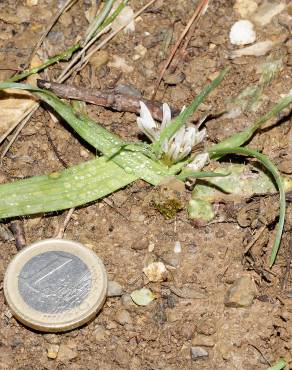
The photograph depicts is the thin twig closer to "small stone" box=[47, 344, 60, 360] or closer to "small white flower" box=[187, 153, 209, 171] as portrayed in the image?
"small stone" box=[47, 344, 60, 360]

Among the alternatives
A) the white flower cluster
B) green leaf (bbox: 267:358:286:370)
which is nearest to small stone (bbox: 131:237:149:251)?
the white flower cluster

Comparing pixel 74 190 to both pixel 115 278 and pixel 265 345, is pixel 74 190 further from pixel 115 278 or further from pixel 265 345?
pixel 265 345

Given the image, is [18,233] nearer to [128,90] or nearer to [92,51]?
[128,90]

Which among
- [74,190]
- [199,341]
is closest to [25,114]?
[74,190]

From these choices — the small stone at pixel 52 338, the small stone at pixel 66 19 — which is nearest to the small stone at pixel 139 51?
the small stone at pixel 66 19

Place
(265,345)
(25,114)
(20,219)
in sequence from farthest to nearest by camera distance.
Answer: (25,114) < (20,219) < (265,345)

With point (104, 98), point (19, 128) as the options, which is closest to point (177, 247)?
point (104, 98)

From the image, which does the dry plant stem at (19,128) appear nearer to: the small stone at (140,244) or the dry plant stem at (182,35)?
the dry plant stem at (182,35)
